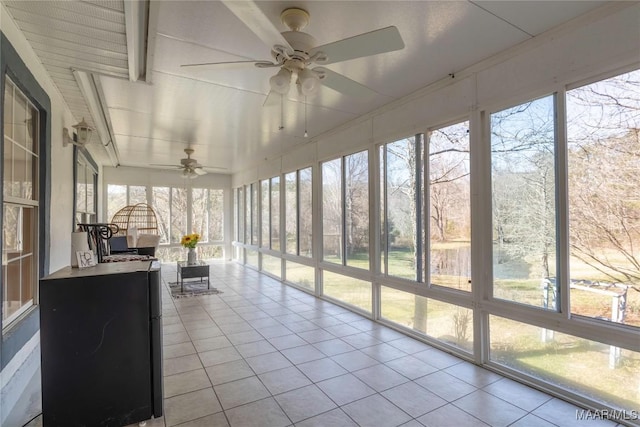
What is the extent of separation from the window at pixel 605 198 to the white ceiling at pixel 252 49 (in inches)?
25.5

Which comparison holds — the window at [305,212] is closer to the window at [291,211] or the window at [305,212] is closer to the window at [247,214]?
the window at [291,211]

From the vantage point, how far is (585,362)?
2328 mm

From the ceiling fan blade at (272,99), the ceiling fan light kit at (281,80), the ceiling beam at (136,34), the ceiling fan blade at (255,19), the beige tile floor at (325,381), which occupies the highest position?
the ceiling beam at (136,34)

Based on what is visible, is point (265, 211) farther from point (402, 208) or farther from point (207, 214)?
point (402, 208)

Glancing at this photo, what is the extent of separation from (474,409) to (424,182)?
212 cm

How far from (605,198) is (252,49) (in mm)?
2817

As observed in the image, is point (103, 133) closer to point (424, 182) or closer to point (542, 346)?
point (424, 182)

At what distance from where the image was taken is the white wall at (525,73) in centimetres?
205

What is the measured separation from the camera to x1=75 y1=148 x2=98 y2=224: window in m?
4.82

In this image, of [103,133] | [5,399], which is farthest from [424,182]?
[103,133]

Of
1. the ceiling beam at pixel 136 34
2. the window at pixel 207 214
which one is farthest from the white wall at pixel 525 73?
the window at pixel 207 214

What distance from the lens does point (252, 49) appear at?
2.54m

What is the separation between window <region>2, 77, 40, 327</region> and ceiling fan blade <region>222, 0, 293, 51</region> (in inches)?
76.6

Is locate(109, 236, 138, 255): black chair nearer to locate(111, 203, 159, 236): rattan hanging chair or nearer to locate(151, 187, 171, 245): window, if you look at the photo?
locate(111, 203, 159, 236): rattan hanging chair
